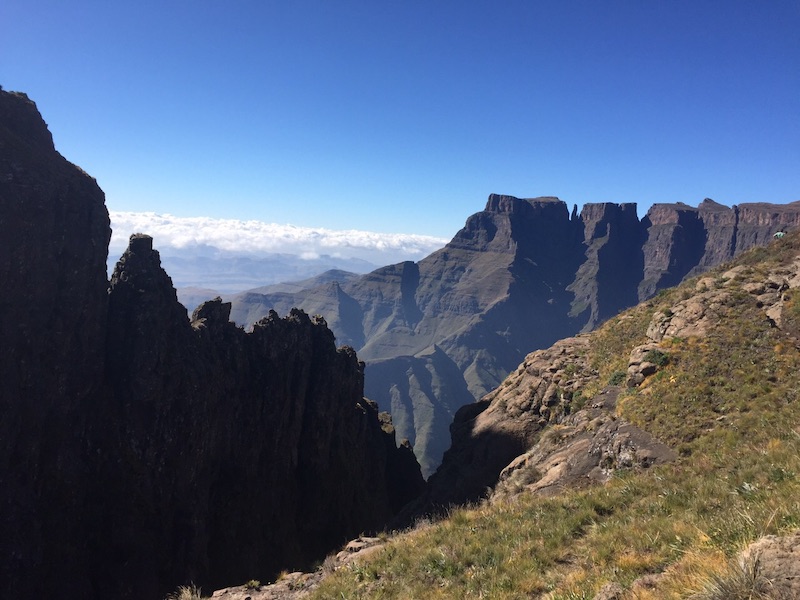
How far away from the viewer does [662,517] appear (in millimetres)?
11781

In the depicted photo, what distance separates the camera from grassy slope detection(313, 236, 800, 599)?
29.5ft

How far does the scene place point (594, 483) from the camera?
1912 cm

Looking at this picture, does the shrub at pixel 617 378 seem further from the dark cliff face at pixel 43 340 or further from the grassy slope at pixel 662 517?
the dark cliff face at pixel 43 340

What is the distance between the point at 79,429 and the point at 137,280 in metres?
13.7

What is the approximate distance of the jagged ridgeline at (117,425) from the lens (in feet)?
104

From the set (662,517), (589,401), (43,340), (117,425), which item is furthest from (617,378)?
(43,340)

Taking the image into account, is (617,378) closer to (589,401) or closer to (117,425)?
(589,401)

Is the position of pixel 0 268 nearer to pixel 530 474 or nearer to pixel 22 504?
pixel 22 504

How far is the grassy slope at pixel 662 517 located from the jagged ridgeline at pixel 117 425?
2994 cm

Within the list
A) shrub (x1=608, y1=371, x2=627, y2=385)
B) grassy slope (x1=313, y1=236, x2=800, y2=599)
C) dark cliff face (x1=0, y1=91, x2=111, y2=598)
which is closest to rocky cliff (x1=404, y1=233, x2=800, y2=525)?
shrub (x1=608, y1=371, x2=627, y2=385)

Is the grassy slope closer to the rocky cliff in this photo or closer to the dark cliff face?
the rocky cliff

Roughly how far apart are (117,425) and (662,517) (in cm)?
3991

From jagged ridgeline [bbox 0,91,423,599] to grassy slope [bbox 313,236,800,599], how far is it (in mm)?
29944

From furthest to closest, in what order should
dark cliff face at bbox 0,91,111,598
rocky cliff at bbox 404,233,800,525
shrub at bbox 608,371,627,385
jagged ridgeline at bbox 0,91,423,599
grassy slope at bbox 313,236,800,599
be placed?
jagged ridgeline at bbox 0,91,423,599 → dark cliff face at bbox 0,91,111,598 → shrub at bbox 608,371,627,385 → rocky cliff at bbox 404,233,800,525 → grassy slope at bbox 313,236,800,599
